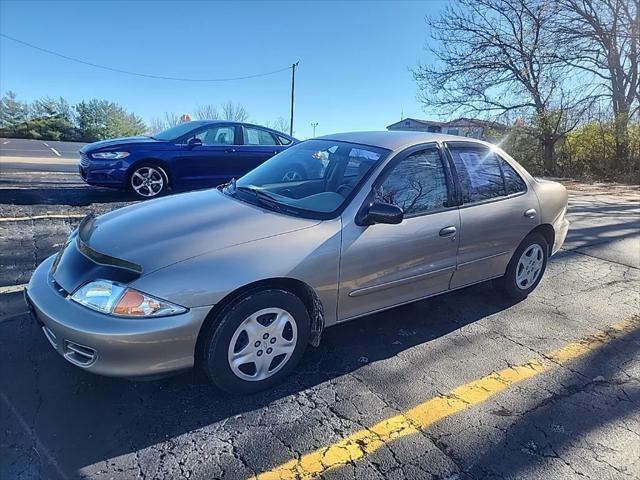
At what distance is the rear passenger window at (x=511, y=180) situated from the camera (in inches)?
152

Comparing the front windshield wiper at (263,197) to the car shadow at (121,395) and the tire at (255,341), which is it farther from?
the car shadow at (121,395)

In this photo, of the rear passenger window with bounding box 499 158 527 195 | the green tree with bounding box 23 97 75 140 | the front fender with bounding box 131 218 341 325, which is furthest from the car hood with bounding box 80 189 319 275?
the green tree with bounding box 23 97 75 140

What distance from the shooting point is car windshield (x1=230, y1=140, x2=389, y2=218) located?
2.97 meters

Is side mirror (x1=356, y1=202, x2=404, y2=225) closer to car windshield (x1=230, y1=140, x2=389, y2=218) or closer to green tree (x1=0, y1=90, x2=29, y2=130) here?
car windshield (x1=230, y1=140, x2=389, y2=218)

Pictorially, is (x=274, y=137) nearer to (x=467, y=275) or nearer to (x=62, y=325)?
(x=467, y=275)

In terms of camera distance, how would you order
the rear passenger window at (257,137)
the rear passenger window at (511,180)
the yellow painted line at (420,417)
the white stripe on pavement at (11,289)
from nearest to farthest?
the yellow painted line at (420,417) < the white stripe on pavement at (11,289) < the rear passenger window at (511,180) < the rear passenger window at (257,137)

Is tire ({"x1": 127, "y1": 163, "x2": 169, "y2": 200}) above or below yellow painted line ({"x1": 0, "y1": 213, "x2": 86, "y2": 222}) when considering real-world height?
above

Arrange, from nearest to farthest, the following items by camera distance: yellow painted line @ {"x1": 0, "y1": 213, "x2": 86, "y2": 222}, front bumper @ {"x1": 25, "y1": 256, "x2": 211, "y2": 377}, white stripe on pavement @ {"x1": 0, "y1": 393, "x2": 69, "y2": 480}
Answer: white stripe on pavement @ {"x1": 0, "y1": 393, "x2": 69, "y2": 480}, front bumper @ {"x1": 25, "y1": 256, "x2": 211, "y2": 377}, yellow painted line @ {"x1": 0, "y1": 213, "x2": 86, "y2": 222}

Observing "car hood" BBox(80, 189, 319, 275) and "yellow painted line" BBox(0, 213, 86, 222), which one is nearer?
"car hood" BBox(80, 189, 319, 275)

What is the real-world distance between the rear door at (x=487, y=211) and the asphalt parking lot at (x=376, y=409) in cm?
47

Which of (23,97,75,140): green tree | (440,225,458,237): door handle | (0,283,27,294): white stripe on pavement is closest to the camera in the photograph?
(440,225,458,237): door handle

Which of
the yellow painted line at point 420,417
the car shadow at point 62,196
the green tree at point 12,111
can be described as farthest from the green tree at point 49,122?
the yellow painted line at point 420,417

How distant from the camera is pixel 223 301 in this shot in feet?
7.83

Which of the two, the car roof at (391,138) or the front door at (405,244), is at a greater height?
the car roof at (391,138)
